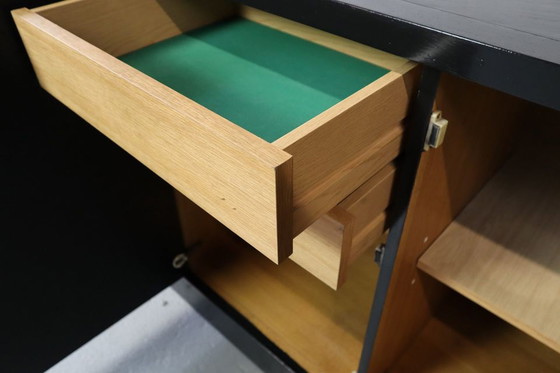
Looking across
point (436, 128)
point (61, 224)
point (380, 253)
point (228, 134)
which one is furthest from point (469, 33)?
point (61, 224)

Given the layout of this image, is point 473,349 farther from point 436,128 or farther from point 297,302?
point 436,128

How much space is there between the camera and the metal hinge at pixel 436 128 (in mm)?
463

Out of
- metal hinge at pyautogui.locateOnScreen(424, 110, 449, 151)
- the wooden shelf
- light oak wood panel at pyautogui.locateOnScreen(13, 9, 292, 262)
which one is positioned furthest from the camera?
the wooden shelf

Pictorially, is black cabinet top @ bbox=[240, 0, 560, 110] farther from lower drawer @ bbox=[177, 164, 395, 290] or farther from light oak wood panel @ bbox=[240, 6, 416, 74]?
lower drawer @ bbox=[177, 164, 395, 290]

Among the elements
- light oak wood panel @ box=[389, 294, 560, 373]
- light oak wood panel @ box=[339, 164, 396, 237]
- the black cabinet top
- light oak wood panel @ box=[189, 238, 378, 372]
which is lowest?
light oak wood panel @ box=[189, 238, 378, 372]

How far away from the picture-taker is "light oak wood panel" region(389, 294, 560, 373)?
86 cm

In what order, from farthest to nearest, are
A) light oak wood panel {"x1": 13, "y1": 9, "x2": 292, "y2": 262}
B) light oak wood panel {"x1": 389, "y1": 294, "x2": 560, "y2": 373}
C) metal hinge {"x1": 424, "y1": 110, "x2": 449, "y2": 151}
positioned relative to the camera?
light oak wood panel {"x1": 389, "y1": 294, "x2": 560, "y2": 373}, metal hinge {"x1": 424, "y1": 110, "x2": 449, "y2": 151}, light oak wood panel {"x1": 13, "y1": 9, "x2": 292, "y2": 262}

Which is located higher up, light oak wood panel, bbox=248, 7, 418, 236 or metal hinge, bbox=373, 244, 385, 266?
light oak wood panel, bbox=248, 7, 418, 236

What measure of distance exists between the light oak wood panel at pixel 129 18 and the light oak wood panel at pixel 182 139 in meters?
0.05

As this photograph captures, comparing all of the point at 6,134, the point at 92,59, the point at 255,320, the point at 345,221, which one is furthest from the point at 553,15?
the point at 255,320

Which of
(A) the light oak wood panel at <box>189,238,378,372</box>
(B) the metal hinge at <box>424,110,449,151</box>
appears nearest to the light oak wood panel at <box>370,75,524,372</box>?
(B) the metal hinge at <box>424,110,449,151</box>

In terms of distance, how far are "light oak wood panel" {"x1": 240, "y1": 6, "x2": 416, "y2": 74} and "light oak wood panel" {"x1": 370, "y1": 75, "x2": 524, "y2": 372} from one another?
0.09 m

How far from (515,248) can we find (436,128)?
0.33 metres

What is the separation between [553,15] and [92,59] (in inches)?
16.9
